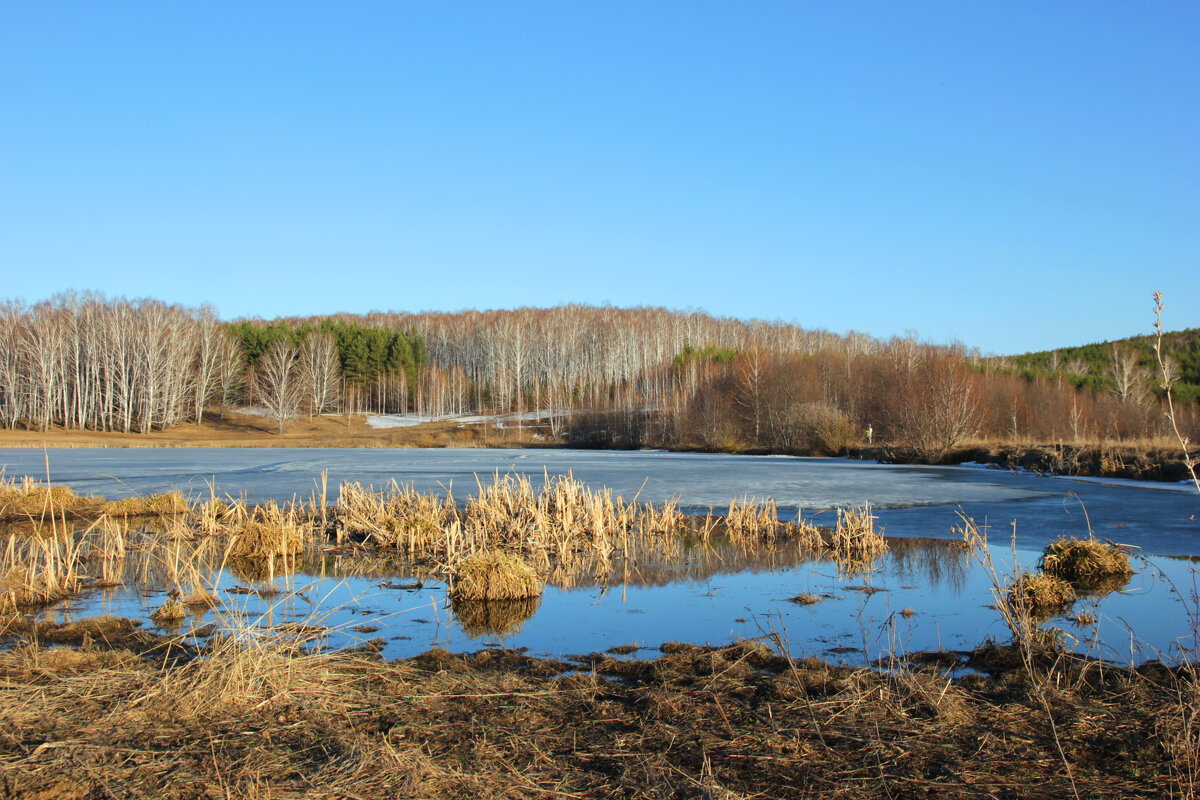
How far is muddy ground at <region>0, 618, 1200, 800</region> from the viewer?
3.69 m

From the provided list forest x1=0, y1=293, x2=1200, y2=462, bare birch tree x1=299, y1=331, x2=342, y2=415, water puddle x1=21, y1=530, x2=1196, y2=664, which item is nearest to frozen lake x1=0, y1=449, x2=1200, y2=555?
water puddle x1=21, y1=530, x2=1196, y2=664

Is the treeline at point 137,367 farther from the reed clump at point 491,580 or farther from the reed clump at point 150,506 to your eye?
the reed clump at point 491,580

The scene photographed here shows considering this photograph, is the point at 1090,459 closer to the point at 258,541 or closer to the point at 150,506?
the point at 258,541

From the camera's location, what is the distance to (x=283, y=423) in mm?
68812

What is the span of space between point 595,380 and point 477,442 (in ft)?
72.4

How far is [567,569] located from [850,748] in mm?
6558

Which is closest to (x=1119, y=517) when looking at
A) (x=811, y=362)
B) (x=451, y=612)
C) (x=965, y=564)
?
(x=965, y=564)

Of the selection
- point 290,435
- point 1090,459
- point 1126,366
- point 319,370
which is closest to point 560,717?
point 1090,459

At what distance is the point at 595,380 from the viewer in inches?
3159

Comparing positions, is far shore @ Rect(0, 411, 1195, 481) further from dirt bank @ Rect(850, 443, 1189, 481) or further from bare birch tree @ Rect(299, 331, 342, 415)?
bare birch tree @ Rect(299, 331, 342, 415)

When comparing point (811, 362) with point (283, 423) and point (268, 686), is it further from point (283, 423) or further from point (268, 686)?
point (268, 686)

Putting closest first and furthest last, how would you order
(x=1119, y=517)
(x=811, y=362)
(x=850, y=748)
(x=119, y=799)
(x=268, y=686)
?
(x=119, y=799) → (x=850, y=748) → (x=268, y=686) → (x=1119, y=517) → (x=811, y=362)

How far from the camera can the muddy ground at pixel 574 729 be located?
3691 mm

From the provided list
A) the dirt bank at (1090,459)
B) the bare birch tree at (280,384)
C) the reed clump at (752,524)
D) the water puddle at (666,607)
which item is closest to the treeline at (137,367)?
the bare birch tree at (280,384)
